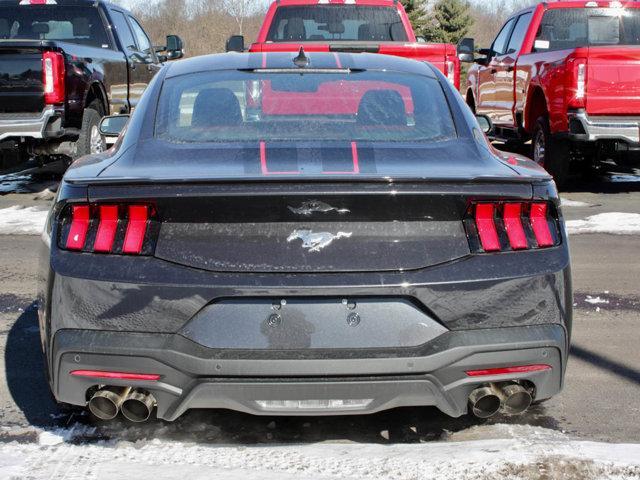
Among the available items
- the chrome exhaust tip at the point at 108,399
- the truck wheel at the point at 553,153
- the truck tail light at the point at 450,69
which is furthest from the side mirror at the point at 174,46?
the chrome exhaust tip at the point at 108,399

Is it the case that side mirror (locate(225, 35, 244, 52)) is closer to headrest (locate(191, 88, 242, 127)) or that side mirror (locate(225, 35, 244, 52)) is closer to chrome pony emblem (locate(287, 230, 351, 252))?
headrest (locate(191, 88, 242, 127))

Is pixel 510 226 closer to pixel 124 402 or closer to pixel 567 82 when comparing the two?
pixel 124 402

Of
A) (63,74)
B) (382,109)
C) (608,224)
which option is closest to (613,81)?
(608,224)

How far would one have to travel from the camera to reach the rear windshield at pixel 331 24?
1139cm

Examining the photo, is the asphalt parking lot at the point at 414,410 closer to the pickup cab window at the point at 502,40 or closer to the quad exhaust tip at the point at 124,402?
the quad exhaust tip at the point at 124,402

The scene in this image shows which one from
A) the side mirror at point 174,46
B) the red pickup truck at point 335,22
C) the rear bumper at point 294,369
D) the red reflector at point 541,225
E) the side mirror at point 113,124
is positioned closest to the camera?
the rear bumper at point 294,369

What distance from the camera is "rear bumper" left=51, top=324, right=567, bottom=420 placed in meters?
3.12

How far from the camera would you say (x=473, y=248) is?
3.22 metres

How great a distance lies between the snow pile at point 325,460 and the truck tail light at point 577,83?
6.34 m

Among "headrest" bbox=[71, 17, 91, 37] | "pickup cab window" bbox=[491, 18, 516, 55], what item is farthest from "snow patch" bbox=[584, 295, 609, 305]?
"headrest" bbox=[71, 17, 91, 37]

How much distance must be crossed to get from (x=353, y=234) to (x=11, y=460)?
4.83ft

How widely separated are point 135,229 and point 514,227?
1.27 metres

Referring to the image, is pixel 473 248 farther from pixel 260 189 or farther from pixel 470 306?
pixel 260 189

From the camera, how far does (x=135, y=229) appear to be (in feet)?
10.5
